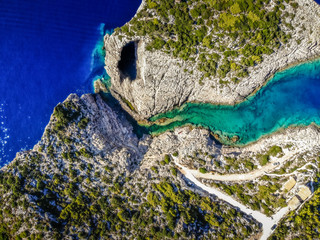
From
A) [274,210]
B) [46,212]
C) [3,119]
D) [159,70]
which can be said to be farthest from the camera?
[3,119]

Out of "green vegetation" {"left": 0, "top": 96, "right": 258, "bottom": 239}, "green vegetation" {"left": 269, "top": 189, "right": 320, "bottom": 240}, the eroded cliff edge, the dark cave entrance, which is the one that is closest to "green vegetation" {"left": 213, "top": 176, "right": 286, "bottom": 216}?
the eroded cliff edge

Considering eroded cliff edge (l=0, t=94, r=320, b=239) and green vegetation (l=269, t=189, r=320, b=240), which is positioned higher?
eroded cliff edge (l=0, t=94, r=320, b=239)

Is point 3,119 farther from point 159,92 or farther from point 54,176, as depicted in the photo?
point 159,92

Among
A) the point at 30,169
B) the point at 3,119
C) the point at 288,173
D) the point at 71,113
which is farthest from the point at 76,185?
the point at 288,173

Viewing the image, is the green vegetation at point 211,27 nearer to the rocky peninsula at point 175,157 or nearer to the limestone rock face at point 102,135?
the rocky peninsula at point 175,157

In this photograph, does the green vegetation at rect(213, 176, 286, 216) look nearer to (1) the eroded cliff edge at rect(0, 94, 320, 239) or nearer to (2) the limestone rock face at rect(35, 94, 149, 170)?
(1) the eroded cliff edge at rect(0, 94, 320, 239)

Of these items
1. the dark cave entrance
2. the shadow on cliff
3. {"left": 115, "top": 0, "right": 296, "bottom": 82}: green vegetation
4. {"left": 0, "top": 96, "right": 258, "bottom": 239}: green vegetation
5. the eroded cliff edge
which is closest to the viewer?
{"left": 0, "top": 96, "right": 258, "bottom": 239}: green vegetation

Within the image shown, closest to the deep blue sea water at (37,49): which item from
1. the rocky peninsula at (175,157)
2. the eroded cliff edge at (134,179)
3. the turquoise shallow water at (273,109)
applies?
the rocky peninsula at (175,157)
